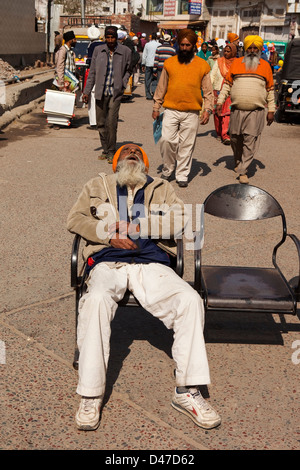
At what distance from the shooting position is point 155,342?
4066 mm

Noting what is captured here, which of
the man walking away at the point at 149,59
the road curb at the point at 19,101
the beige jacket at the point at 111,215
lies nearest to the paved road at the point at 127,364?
the beige jacket at the point at 111,215

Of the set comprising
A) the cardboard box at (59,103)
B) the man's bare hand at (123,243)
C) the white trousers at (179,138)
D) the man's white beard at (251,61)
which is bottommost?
the cardboard box at (59,103)

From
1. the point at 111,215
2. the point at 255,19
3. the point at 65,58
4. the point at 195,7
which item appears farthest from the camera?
the point at 195,7

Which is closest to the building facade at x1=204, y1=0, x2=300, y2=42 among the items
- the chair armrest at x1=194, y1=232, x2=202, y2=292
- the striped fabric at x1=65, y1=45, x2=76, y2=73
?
the striped fabric at x1=65, y1=45, x2=76, y2=73

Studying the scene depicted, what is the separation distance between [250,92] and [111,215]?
493cm

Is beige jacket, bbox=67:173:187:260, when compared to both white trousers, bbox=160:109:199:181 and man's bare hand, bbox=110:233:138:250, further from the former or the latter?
white trousers, bbox=160:109:199:181

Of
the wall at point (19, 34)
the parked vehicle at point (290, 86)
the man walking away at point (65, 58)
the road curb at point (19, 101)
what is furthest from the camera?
the wall at point (19, 34)

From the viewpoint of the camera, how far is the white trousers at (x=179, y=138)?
8094 mm

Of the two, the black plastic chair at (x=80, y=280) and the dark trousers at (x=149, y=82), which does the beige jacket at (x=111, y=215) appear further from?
the dark trousers at (x=149, y=82)

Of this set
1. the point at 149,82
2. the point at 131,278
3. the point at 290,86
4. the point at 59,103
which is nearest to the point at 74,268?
the point at 131,278

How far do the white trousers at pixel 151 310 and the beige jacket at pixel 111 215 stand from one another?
0.98ft

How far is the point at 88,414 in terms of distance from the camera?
3109mm

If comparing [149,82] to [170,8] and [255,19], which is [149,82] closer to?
[255,19]

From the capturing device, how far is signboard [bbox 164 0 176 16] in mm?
60650
